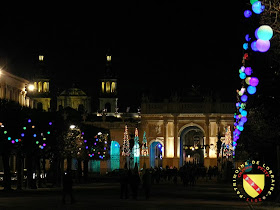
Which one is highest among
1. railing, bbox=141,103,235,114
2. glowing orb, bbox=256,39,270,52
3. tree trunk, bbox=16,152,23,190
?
railing, bbox=141,103,235,114

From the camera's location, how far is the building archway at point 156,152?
6727 inches

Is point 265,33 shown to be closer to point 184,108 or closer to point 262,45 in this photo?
point 262,45

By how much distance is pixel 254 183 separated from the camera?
33.7 metres

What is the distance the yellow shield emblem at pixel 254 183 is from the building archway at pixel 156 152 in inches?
5279

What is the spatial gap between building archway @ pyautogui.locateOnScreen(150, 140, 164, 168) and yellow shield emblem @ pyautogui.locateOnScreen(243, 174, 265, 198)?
440 feet

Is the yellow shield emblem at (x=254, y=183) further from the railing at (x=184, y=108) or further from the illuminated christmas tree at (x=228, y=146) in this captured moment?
the railing at (x=184, y=108)

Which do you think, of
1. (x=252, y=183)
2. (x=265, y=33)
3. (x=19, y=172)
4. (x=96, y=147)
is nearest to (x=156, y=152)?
(x=96, y=147)

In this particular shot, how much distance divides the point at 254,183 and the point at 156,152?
146301 mm

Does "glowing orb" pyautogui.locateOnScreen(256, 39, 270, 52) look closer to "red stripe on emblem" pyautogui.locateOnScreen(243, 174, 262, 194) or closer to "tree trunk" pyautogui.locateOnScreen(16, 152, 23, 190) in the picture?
"red stripe on emblem" pyautogui.locateOnScreen(243, 174, 262, 194)

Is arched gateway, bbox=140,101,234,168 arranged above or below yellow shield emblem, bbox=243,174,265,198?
above

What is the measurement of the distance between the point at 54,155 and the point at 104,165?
81.9 m

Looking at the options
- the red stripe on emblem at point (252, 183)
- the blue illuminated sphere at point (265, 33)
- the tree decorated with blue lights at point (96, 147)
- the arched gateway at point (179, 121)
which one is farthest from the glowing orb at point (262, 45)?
the arched gateway at point (179, 121)

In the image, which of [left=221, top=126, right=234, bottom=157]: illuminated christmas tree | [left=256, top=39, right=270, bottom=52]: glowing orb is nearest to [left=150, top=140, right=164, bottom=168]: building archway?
[left=221, top=126, right=234, bottom=157]: illuminated christmas tree

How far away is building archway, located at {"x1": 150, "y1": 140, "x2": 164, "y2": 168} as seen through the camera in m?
171
